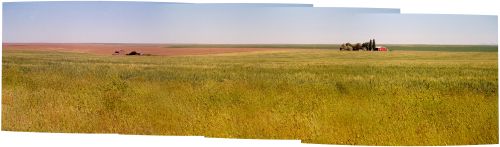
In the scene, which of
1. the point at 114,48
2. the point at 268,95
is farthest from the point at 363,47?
the point at 114,48

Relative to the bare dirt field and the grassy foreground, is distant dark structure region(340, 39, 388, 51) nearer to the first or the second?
the grassy foreground

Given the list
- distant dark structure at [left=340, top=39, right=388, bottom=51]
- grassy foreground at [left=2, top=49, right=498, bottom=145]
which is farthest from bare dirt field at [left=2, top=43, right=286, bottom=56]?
distant dark structure at [left=340, top=39, right=388, bottom=51]

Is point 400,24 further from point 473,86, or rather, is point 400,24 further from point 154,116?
point 154,116

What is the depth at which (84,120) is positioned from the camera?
459 inches

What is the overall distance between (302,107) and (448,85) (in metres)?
2.25

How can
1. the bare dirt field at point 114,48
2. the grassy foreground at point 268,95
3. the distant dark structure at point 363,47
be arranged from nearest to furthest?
the grassy foreground at point 268,95 < the distant dark structure at point 363,47 < the bare dirt field at point 114,48

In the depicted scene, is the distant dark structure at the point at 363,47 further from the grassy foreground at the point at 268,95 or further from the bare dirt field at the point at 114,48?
the bare dirt field at the point at 114,48

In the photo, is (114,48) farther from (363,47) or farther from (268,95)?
(363,47)

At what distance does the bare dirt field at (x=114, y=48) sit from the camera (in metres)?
11.7

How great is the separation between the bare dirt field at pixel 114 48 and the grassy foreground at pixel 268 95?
0.33 feet

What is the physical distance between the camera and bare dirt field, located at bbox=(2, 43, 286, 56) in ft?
38.2

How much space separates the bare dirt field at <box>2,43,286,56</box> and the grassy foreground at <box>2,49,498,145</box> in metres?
0.10

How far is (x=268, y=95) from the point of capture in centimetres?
1138

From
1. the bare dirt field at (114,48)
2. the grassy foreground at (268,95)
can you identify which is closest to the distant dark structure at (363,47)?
the grassy foreground at (268,95)
